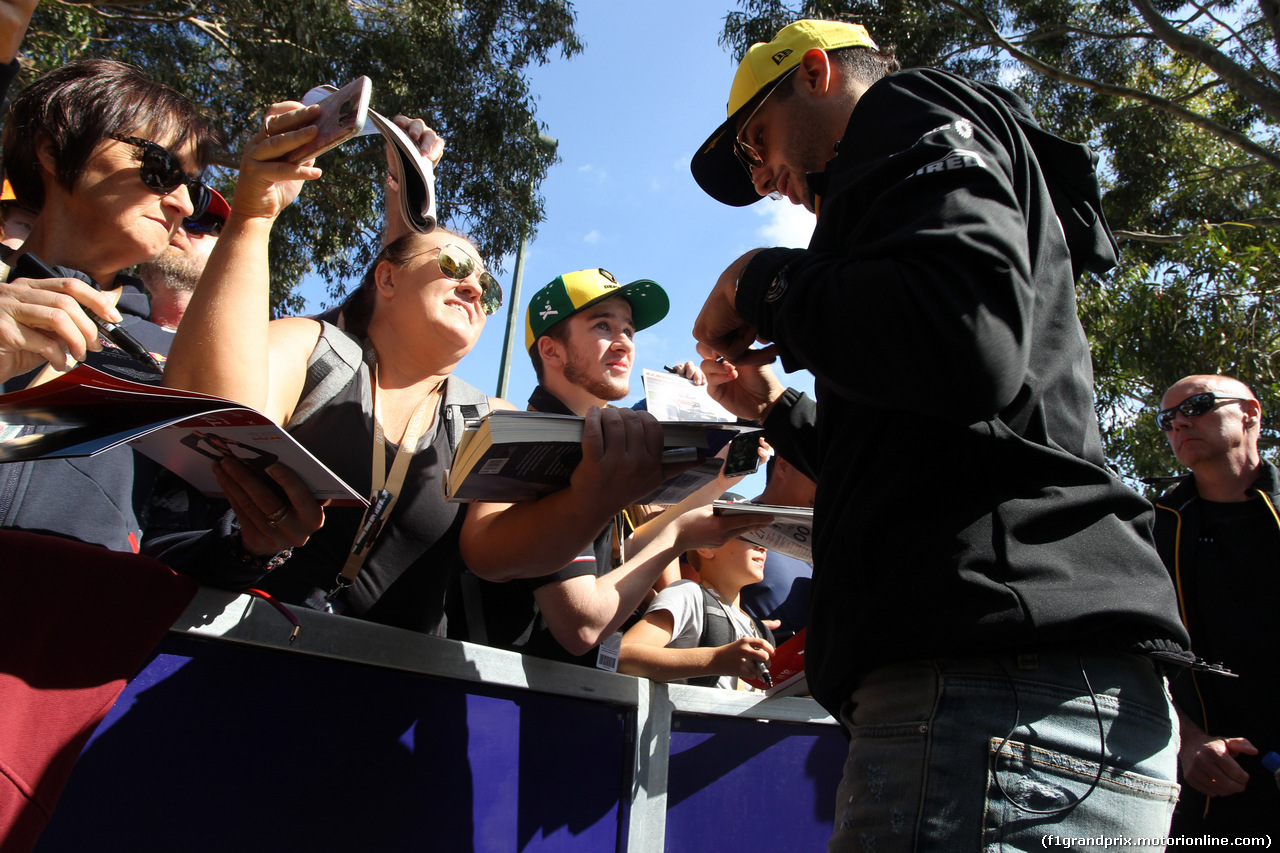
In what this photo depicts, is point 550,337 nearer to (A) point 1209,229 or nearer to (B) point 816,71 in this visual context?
(B) point 816,71

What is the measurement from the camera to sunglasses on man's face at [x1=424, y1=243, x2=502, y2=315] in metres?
2.57

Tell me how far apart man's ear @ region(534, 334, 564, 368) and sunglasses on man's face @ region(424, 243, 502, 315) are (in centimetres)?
70

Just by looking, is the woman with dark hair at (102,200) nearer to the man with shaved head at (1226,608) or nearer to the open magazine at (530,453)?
the open magazine at (530,453)

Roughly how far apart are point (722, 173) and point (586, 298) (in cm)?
122

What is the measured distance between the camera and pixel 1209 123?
8508 millimetres

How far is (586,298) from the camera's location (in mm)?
3406

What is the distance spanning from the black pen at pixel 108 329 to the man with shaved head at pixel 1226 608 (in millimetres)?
3392

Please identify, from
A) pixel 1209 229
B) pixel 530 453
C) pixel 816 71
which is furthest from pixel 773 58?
pixel 1209 229

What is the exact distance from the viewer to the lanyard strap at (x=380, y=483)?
184 centimetres

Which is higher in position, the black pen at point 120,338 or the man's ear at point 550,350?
the man's ear at point 550,350

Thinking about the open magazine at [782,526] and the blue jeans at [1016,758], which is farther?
the open magazine at [782,526]

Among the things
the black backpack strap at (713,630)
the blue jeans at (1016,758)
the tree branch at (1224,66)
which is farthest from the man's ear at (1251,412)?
the tree branch at (1224,66)

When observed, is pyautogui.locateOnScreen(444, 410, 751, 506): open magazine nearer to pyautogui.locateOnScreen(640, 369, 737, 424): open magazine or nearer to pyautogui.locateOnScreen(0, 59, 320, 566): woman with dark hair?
pyautogui.locateOnScreen(640, 369, 737, 424): open magazine

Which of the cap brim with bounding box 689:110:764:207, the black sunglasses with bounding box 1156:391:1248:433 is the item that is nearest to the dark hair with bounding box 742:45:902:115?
the cap brim with bounding box 689:110:764:207
